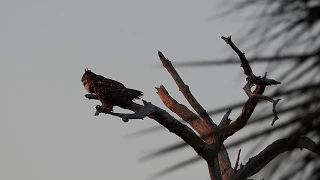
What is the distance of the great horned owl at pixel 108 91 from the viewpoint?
6.83m

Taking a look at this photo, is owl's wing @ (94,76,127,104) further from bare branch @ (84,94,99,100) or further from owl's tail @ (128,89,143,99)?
bare branch @ (84,94,99,100)

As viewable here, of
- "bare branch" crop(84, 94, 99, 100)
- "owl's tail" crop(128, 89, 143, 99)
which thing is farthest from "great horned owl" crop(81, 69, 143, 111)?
Answer: "bare branch" crop(84, 94, 99, 100)

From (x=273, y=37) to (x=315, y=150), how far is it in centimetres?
12

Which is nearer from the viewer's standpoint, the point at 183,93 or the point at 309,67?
the point at 309,67

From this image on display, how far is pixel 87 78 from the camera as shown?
6.99 meters

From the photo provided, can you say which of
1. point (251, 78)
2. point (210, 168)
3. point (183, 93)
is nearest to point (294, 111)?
point (251, 78)

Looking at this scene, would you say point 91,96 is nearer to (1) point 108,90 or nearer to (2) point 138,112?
(1) point 108,90

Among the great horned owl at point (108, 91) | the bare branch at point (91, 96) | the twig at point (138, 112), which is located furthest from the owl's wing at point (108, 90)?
the bare branch at point (91, 96)

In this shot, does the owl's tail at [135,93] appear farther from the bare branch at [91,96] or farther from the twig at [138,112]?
the bare branch at [91,96]

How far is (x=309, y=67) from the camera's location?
68 cm

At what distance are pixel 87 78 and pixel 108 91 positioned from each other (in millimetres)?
290

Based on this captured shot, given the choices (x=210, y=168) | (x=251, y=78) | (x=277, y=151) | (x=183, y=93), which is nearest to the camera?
(x=277, y=151)

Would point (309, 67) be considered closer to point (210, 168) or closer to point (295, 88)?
point (295, 88)

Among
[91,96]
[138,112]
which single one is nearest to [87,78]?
[91,96]
